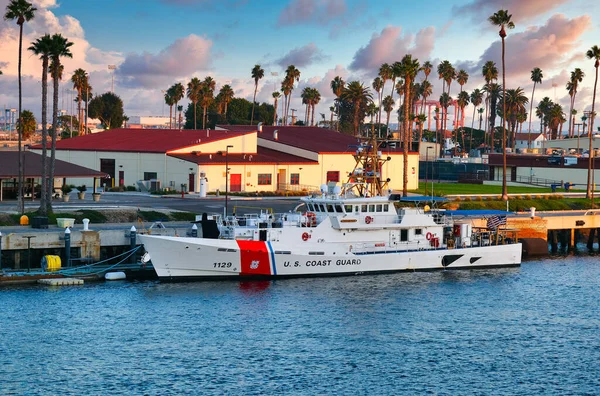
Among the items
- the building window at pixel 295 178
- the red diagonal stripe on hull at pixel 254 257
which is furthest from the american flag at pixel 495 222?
the building window at pixel 295 178

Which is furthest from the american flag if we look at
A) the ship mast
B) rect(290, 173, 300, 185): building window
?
rect(290, 173, 300, 185): building window

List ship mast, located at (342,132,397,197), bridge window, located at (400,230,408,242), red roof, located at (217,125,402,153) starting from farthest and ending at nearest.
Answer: red roof, located at (217,125,402,153), ship mast, located at (342,132,397,197), bridge window, located at (400,230,408,242)

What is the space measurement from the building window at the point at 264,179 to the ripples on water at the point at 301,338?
139 ft

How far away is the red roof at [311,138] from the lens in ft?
350

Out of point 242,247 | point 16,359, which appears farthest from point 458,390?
point 242,247

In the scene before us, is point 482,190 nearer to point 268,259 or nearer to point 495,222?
point 495,222

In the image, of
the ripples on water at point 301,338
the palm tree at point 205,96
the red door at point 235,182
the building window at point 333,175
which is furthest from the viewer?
the palm tree at point 205,96

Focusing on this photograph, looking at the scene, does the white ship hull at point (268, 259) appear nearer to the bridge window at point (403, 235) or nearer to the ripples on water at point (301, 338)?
the bridge window at point (403, 235)

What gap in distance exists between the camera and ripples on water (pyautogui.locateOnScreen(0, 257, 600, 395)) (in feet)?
120

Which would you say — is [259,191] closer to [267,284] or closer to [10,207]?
[10,207]

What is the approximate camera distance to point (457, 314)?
4856 cm

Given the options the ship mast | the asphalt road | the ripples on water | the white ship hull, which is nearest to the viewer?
the ripples on water

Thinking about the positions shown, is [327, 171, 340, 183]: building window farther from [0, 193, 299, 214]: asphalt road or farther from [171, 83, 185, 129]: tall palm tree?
[171, 83, 185, 129]: tall palm tree

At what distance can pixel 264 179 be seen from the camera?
99.1 m
